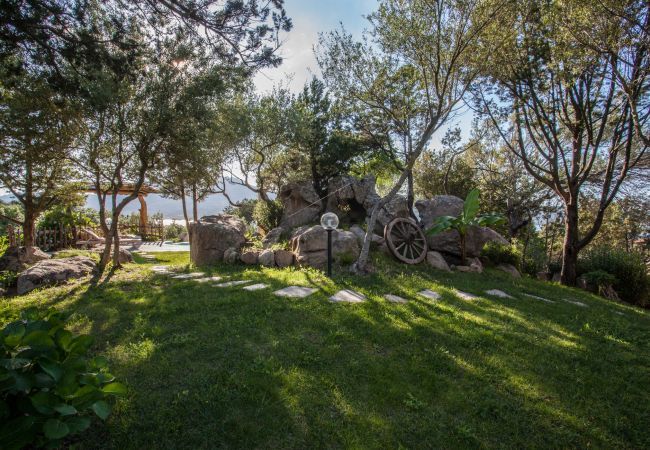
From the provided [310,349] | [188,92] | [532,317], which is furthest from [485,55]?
[310,349]

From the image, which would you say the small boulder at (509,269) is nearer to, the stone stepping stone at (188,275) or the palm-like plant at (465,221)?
the palm-like plant at (465,221)

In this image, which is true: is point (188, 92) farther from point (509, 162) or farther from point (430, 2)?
point (509, 162)

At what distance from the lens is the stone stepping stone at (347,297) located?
5.40 m

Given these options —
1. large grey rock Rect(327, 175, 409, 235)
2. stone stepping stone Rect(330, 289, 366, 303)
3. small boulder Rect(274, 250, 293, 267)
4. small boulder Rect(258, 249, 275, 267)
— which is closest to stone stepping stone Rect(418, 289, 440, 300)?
stone stepping stone Rect(330, 289, 366, 303)

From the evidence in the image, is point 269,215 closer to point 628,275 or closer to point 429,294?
point 429,294

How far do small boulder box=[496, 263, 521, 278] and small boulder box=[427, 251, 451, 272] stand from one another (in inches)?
82.4

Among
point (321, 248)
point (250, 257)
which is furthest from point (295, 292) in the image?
point (250, 257)

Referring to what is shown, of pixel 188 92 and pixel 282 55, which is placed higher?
pixel 188 92

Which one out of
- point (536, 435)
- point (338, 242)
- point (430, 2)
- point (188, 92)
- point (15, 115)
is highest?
point (430, 2)

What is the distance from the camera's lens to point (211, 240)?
10203 mm

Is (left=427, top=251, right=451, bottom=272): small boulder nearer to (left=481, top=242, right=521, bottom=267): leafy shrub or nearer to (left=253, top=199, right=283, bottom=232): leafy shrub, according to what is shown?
(left=481, top=242, right=521, bottom=267): leafy shrub

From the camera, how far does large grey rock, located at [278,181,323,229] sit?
14.3 metres

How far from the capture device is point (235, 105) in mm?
13680

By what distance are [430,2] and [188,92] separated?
644cm
